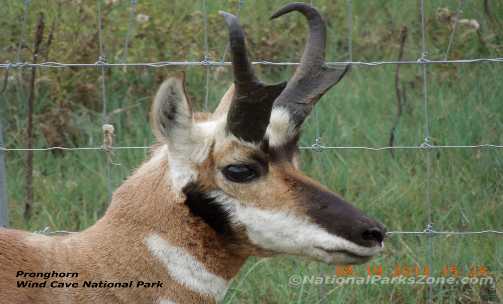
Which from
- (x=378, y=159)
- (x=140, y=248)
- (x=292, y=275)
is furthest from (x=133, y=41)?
(x=140, y=248)

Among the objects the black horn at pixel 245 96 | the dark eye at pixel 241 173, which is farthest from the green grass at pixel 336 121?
the black horn at pixel 245 96

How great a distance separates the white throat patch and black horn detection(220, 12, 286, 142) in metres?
0.50

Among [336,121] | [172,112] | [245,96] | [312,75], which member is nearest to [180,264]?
[172,112]

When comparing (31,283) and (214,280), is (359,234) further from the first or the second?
(31,283)

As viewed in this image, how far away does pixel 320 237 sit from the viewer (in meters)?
3.23

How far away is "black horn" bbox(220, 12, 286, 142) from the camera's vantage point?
307 centimetres

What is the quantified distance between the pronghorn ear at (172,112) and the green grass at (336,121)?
65.7 inches

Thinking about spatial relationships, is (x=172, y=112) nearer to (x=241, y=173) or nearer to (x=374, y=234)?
(x=241, y=173)

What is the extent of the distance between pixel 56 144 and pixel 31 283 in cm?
289

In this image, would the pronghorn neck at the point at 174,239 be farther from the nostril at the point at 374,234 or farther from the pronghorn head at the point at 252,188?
the nostril at the point at 374,234

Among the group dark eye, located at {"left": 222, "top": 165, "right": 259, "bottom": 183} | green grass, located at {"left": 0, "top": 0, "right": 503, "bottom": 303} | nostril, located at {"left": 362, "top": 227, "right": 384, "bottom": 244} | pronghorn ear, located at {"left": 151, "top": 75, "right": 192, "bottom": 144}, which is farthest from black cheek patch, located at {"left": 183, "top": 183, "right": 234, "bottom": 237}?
green grass, located at {"left": 0, "top": 0, "right": 503, "bottom": 303}

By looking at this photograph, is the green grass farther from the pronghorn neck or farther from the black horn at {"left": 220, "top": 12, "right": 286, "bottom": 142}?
the black horn at {"left": 220, "top": 12, "right": 286, "bottom": 142}

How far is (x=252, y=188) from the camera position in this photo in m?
3.29

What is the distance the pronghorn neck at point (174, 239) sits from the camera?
3.29m
